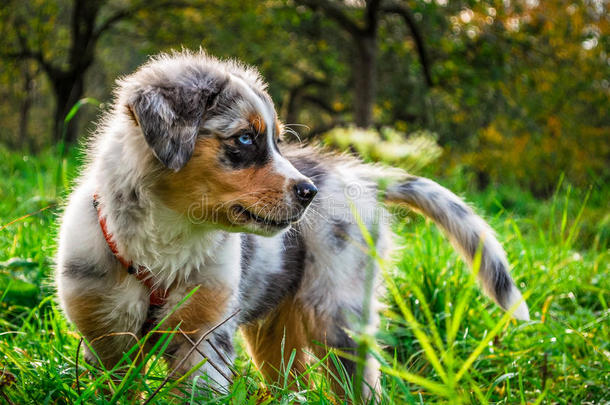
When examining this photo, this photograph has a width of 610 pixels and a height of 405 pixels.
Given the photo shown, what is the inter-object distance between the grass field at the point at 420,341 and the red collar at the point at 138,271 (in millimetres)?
225

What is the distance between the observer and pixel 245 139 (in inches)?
93.4

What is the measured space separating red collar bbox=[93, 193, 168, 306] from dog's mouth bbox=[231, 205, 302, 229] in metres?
0.47

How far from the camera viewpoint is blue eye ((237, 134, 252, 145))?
7.73 feet

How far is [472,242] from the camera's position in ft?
9.23

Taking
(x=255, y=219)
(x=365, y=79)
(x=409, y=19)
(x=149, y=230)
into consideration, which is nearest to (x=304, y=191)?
(x=255, y=219)

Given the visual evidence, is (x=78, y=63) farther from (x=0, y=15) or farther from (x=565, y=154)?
(x=565, y=154)

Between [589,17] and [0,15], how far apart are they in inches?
585

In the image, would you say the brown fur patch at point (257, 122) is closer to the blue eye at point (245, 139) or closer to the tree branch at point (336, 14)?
the blue eye at point (245, 139)

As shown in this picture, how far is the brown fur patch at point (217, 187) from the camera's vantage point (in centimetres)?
226

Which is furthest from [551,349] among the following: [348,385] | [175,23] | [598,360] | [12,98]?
[12,98]

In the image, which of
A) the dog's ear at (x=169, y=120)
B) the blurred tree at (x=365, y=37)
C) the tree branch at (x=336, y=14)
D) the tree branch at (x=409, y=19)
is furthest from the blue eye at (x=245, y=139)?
the tree branch at (x=409, y=19)

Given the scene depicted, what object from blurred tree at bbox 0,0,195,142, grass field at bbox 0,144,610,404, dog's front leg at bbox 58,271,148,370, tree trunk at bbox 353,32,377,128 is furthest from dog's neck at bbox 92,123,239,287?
blurred tree at bbox 0,0,195,142

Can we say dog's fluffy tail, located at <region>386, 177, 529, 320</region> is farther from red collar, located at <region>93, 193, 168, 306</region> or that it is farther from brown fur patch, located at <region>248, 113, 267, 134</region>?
red collar, located at <region>93, 193, 168, 306</region>

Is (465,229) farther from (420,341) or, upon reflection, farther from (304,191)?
(420,341)
